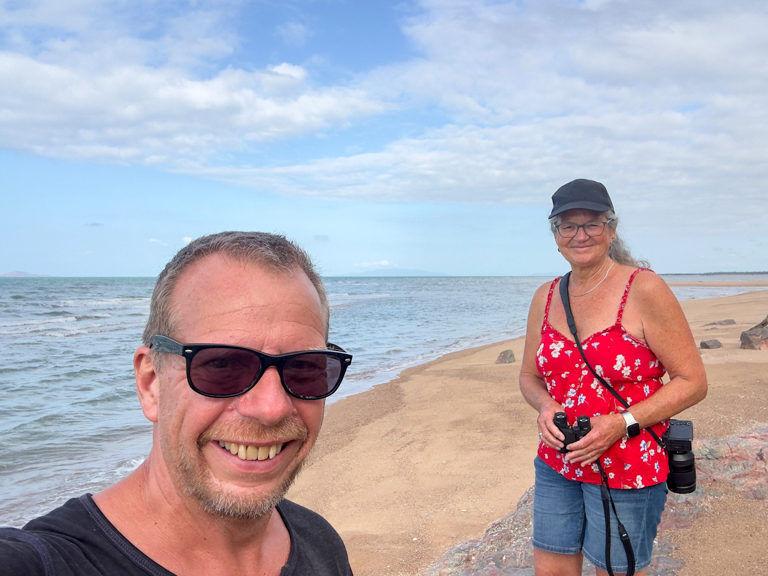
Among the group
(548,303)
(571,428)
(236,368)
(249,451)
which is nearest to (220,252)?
(236,368)

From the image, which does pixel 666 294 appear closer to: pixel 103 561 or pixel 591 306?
pixel 591 306

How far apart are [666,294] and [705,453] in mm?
2344

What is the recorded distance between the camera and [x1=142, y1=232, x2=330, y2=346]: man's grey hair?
1435mm

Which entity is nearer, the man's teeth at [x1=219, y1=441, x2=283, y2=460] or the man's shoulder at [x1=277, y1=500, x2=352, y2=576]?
the man's teeth at [x1=219, y1=441, x2=283, y2=460]

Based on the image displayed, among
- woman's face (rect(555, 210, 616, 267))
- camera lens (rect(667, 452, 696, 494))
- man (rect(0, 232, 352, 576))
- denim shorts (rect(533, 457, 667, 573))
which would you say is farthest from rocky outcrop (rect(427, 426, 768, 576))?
man (rect(0, 232, 352, 576))

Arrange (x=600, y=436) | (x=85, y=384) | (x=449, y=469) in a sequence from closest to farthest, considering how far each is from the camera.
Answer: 1. (x=600, y=436)
2. (x=449, y=469)
3. (x=85, y=384)

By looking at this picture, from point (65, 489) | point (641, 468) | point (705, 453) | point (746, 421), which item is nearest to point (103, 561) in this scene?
point (641, 468)

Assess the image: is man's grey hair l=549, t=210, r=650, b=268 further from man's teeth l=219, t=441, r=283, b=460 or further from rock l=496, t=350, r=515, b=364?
rock l=496, t=350, r=515, b=364

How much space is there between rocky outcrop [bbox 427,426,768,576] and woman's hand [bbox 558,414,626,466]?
1.17m

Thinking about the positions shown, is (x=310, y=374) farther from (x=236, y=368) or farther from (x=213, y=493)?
(x=213, y=493)

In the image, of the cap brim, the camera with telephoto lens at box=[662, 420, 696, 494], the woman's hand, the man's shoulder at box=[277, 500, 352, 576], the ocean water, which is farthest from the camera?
the ocean water

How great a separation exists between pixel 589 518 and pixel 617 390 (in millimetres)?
591

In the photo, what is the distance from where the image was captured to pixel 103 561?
3.94 ft

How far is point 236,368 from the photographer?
4.56 feet
